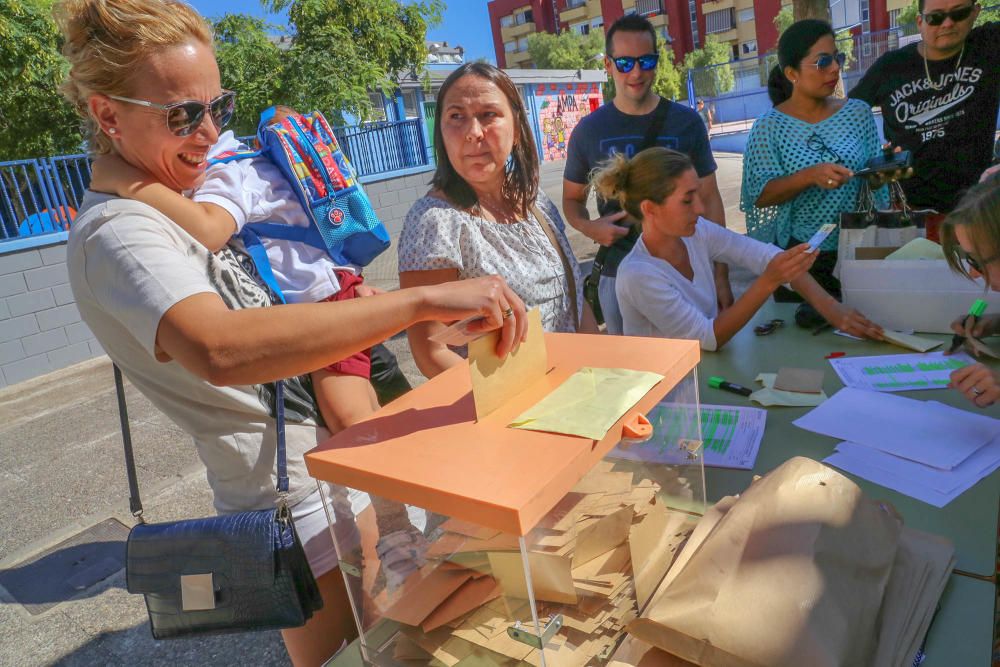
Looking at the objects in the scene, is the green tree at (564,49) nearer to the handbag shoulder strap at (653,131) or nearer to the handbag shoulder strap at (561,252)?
the handbag shoulder strap at (653,131)

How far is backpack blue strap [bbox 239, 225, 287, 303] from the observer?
4.09ft

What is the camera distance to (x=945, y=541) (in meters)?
1.04

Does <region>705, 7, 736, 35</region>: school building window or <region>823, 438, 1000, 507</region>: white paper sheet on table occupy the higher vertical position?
<region>705, 7, 736, 35</region>: school building window

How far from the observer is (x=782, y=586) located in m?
0.79

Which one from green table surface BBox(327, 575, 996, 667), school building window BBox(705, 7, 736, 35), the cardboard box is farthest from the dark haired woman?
school building window BBox(705, 7, 736, 35)

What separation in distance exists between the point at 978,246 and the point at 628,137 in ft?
5.12

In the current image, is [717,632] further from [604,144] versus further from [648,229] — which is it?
[604,144]

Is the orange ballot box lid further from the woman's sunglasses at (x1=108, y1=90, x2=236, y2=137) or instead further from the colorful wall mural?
the colorful wall mural

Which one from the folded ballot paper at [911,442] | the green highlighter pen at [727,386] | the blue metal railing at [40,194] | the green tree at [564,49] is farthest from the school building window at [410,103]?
the green tree at [564,49]

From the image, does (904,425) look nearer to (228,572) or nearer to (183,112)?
(228,572)

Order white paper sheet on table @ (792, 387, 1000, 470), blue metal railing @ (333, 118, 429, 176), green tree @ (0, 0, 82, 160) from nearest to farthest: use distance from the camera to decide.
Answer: white paper sheet on table @ (792, 387, 1000, 470)
green tree @ (0, 0, 82, 160)
blue metal railing @ (333, 118, 429, 176)

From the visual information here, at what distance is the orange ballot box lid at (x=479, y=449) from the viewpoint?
0.70 metres

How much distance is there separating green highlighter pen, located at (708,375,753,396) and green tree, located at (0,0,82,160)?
24.3ft

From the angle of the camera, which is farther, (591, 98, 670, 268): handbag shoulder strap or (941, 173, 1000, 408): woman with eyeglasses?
(591, 98, 670, 268): handbag shoulder strap
